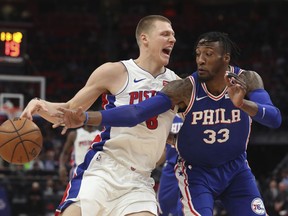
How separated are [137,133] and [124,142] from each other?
0.12m

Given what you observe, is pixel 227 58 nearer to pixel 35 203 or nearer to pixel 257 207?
pixel 257 207

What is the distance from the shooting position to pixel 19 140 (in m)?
5.06

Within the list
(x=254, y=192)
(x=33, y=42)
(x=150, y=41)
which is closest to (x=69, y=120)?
(x=150, y=41)

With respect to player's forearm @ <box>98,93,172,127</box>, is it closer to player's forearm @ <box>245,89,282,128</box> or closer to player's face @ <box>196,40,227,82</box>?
player's face @ <box>196,40,227,82</box>

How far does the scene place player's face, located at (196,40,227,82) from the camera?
17.0 ft

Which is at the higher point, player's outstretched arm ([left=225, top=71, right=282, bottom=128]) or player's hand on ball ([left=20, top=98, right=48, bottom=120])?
player's outstretched arm ([left=225, top=71, right=282, bottom=128])

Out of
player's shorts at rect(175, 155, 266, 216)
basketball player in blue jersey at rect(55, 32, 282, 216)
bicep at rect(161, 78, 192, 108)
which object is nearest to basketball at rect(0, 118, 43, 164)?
basketball player in blue jersey at rect(55, 32, 282, 216)

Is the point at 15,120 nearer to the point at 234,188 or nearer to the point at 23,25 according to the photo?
the point at 234,188

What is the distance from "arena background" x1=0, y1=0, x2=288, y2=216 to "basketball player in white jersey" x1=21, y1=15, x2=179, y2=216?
10948 millimetres

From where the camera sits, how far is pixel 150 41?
5.51 metres

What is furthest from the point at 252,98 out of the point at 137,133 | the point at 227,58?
the point at 137,133

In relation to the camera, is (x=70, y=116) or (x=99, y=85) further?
(x=99, y=85)

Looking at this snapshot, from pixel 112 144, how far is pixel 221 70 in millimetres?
961

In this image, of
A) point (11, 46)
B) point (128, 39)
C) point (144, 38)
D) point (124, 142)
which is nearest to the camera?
point (124, 142)
